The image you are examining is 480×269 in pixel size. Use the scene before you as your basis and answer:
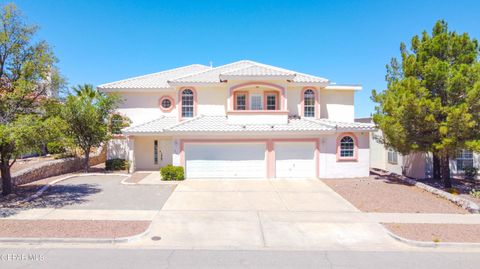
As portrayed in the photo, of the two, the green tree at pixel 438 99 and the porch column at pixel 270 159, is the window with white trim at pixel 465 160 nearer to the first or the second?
the green tree at pixel 438 99

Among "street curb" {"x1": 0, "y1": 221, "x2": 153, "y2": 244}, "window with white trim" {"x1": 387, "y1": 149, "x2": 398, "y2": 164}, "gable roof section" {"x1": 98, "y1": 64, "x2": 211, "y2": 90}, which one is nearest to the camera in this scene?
"street curb" {"x1": 0, "y1": 221, "x2": 153, "y2": 244}

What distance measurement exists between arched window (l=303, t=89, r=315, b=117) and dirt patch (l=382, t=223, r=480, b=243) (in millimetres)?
11599

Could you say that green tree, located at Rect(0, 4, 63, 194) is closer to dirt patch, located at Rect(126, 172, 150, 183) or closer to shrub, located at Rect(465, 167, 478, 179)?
dirt patch, located at Rect(126, 172, 150, 183)

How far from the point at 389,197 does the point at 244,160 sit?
8.01 m

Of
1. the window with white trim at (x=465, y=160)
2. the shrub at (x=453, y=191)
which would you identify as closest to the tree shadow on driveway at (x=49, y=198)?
the shrub at (x=453, y=191)

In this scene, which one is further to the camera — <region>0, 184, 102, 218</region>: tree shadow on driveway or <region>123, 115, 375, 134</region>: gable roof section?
<region>123, 115, 375, 134</region>: gable roof section

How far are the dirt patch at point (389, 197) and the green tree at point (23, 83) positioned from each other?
1320 centimetres

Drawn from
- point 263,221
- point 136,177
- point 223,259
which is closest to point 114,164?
point 136,177

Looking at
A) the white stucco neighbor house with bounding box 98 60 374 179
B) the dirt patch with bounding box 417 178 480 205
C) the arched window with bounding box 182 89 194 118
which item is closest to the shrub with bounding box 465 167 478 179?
the dirt patch with bounding box 417 178 480 205

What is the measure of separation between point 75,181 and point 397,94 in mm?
18547

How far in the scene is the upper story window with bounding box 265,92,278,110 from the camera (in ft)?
60.6

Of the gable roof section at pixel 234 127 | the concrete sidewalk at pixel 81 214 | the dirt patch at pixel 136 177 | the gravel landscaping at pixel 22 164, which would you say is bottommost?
the concrete sidewalk at pixel 81 214

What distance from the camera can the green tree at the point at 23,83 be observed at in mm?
9312

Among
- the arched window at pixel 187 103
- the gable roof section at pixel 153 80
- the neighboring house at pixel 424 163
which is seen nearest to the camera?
the neighboring house at pixel 424 163
